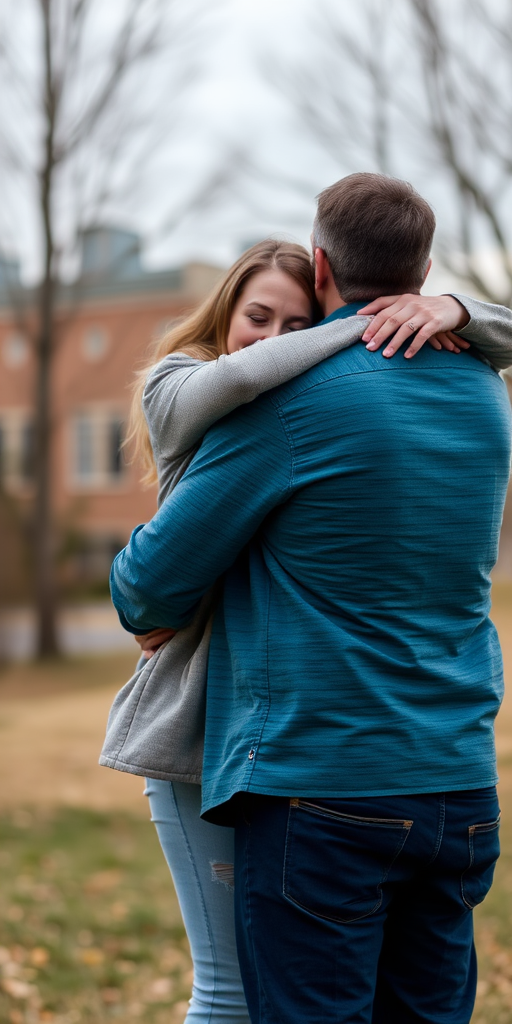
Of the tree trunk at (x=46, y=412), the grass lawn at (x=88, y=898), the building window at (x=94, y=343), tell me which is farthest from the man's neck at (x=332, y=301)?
the building window at (x=94, y=343)

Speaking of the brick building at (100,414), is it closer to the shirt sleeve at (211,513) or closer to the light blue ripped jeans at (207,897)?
the light blue ripped jeans at (207,897)

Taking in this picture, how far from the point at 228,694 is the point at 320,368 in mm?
467

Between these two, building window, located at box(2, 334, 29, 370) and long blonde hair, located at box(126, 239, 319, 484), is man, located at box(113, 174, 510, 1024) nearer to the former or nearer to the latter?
long blonde hair, located at box(126, 239, 319, 484)

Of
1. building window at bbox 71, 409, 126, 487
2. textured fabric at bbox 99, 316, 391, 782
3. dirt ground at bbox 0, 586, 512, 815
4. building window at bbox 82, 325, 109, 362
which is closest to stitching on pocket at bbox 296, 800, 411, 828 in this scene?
textured fabric at bbox 99, 316, 391, 782

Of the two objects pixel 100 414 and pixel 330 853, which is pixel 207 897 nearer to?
pixel 330 853

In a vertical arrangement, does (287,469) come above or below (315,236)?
below

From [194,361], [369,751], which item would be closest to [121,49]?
[194,361]

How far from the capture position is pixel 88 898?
14.6ft

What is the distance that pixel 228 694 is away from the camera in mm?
1503

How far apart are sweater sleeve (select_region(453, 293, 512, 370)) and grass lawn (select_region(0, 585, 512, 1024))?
2.02 metres

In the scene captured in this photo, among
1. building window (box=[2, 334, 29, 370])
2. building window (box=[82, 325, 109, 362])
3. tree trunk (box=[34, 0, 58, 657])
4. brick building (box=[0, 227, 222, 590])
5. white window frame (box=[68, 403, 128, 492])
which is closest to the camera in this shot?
tree trunk (box=[34, 0, 58, 657])

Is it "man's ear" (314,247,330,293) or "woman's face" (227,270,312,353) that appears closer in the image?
"man's ear" (314,247,330,293)

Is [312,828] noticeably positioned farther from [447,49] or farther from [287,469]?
[447,49]

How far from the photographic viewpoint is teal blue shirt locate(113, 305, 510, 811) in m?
1.38
